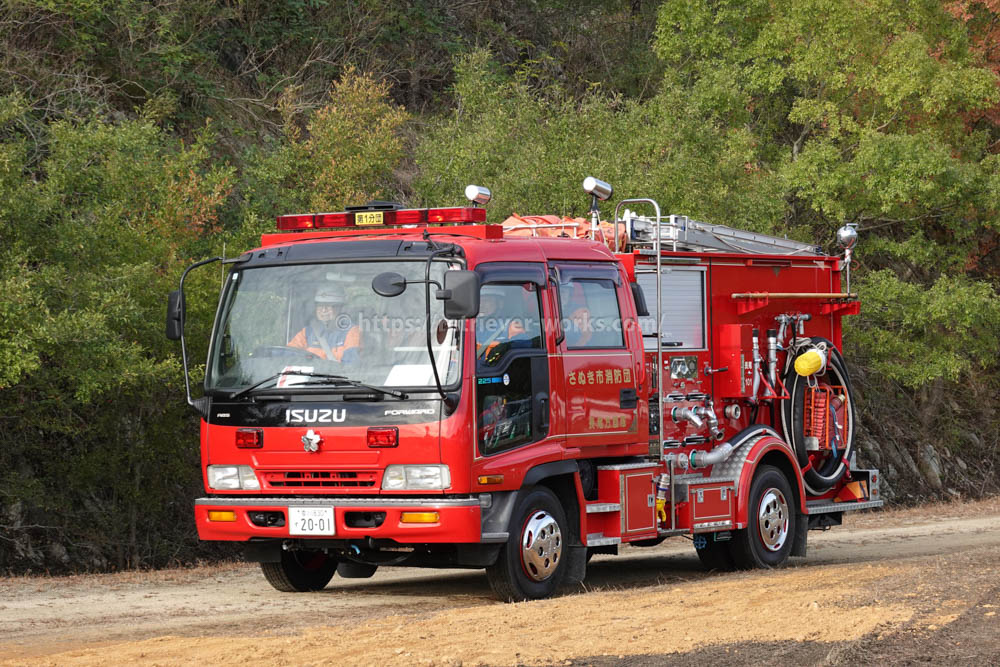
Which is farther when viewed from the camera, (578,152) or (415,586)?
(578,152)

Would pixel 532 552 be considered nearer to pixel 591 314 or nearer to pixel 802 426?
pixel 591 314

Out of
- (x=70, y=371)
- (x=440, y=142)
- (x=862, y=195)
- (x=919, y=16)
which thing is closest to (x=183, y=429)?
(x=70, y=371)

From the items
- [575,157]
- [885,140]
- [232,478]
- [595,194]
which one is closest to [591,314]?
[595,194]

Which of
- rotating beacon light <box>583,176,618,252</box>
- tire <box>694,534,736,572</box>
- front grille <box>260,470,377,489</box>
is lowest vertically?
tire <box>694,534,736,572</box>

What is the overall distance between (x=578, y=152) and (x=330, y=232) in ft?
32.0

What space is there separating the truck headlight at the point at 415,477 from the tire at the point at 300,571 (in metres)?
1.79

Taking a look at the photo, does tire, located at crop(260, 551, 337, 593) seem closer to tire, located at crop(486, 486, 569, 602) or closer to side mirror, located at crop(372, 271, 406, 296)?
tire, located at crop(486, 486, 569, 602)

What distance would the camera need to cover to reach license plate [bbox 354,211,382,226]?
11.2 m

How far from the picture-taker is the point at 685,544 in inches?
677

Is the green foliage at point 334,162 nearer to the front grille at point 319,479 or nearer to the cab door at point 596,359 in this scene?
the cab door at point 596,359

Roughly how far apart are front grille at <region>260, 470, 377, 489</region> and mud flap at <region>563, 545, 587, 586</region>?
195cm

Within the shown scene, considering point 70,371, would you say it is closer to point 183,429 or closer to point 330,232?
point 183,429

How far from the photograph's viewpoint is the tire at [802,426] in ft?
45.5

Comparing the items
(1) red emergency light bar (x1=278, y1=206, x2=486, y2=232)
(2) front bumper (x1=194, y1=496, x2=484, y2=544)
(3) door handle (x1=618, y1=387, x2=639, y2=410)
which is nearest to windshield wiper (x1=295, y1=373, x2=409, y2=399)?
(2) front bumper (x1=194, y1=496, x2=484, y2=544)
